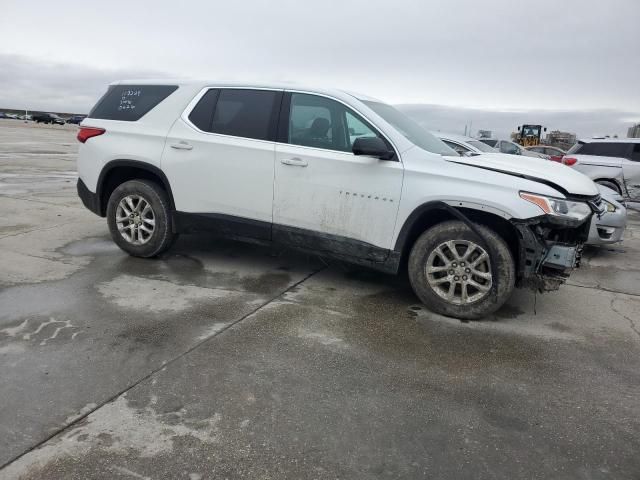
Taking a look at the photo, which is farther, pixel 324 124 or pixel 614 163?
pixel 614 163

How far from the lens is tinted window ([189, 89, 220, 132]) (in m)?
4.96

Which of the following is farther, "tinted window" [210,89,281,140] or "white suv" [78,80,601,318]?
"tinted window" [210,89,281,140]

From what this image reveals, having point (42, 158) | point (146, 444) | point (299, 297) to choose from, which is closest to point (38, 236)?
point (299, 297)

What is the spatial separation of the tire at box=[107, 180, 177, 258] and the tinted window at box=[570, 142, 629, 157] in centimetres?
1117

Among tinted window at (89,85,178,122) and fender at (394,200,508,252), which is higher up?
tinted window at (89,85,178,122)

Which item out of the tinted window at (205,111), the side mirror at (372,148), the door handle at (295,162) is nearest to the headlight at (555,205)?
the side mirror at (372,148)

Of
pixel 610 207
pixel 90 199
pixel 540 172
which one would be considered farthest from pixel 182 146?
pixel 610 207

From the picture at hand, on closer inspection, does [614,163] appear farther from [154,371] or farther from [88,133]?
[154,371]

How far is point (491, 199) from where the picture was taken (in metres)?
3.90

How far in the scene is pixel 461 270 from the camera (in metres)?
4.10

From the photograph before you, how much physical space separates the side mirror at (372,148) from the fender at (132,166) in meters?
2.06

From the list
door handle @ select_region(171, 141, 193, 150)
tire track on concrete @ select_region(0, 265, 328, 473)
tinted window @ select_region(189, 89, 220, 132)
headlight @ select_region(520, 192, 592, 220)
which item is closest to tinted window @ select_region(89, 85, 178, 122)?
tinted window @ select_region(189, 89, 220, 132)

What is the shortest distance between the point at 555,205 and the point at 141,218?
13.0 ft

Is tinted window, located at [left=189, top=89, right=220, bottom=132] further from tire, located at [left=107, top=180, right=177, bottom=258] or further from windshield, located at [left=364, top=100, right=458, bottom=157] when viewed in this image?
windshield, located at [left=364, top=100, right=458, bottom=157]
